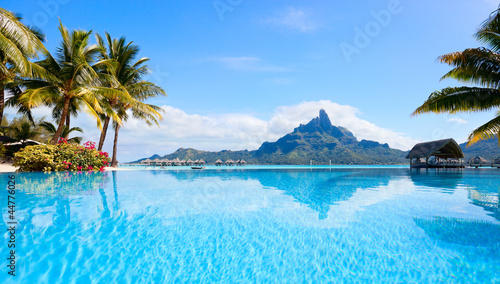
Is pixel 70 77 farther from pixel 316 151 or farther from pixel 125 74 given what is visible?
pixel 316 151

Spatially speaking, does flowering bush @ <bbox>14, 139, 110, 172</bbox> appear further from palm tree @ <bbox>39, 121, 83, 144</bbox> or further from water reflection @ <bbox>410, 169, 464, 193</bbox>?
water reflection @ <bbox>410, 169, 464, 193</bbox>

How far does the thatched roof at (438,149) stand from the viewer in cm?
2280

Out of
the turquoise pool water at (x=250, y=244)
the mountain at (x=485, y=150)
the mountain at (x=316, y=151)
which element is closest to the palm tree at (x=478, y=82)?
the turquoise pool water at (x=250, y=244)

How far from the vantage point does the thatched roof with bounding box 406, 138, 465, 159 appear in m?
22.8

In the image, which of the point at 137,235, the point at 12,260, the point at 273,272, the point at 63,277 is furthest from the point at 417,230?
the point at 12,260

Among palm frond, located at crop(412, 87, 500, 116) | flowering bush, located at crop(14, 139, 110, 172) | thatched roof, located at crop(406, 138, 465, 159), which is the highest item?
palm frond, located at crop(412, 87, 500, 116)

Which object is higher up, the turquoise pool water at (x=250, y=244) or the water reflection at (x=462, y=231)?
the water reflection at (x=462, y=231)

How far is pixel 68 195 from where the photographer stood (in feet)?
20.9

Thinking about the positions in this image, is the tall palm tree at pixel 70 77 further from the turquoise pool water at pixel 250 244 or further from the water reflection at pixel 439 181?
the water reflection at pixel 439 181

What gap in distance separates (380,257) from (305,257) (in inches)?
35.6

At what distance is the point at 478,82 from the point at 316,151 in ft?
311

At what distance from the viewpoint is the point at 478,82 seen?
8578 mm

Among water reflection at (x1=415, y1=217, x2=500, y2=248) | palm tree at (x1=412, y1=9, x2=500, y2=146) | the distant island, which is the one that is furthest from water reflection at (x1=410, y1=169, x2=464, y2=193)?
the distant island

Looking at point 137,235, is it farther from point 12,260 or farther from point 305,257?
point 305,257
